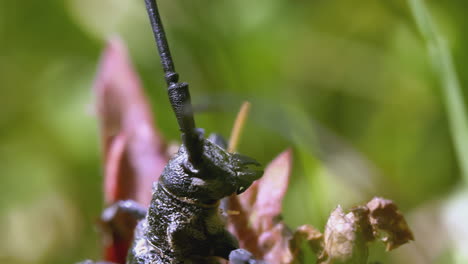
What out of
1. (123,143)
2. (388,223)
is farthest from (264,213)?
(123,143)

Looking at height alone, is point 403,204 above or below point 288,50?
below

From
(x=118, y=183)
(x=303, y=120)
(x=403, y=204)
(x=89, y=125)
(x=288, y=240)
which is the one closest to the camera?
(x=288, y=240)

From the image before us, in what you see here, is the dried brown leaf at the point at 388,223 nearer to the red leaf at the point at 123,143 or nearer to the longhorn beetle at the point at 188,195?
the longhorn beetle at the point at 188,195

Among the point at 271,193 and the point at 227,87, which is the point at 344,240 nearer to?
the point at 271,193

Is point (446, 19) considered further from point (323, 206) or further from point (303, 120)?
point (323, 206)

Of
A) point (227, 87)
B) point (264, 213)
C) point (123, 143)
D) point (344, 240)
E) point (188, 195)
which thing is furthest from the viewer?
point (227, 87)

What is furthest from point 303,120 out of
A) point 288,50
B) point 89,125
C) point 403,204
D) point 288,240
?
point 89,125
